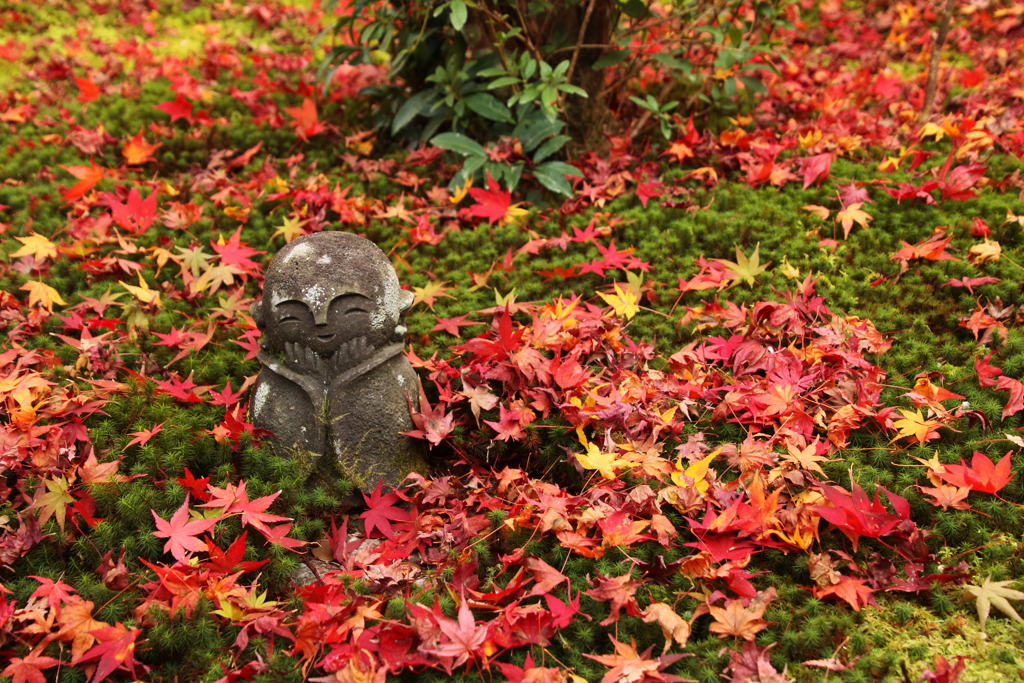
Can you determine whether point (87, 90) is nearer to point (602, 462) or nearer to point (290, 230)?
point (290, 230)

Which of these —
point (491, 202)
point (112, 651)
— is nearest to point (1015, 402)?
point (491, 202)

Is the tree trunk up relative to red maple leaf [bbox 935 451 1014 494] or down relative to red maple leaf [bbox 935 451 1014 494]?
up

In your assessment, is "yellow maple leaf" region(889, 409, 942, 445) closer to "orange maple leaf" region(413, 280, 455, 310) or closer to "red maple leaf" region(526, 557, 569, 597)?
"red maple leaf" region(526, 557, 569, 597)

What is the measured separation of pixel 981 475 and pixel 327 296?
101 inches

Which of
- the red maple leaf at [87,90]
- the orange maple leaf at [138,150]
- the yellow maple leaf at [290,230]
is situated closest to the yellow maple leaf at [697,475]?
the yellow maple leaf at [290,230]

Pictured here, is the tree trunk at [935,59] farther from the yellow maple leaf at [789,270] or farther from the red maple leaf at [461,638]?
the red maple leaf at [461,638]

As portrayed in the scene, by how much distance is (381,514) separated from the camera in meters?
3.01

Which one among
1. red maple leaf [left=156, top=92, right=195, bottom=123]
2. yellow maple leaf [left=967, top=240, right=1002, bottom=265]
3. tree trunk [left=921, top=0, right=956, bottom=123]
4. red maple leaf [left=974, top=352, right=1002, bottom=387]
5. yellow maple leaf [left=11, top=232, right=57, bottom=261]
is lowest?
yellow maple leaf [left=11, top=232, right=57, bottom=261]

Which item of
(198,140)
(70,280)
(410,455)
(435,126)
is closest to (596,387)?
(410,455)

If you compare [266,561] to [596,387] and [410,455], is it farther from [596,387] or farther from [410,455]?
[596,387]

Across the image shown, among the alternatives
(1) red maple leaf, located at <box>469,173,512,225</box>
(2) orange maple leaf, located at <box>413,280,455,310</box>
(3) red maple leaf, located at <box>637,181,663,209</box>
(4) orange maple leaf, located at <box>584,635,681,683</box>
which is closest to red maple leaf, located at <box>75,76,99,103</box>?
(1) red maple leaf, located at <box>469,173,512,225</box>

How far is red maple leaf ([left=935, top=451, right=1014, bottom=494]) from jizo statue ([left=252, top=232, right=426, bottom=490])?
A: 7.02 ft

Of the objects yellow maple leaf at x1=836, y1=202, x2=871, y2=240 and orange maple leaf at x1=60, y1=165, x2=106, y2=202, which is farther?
orange maple leaf at x1=60, y1=165, x2=106, y2=202

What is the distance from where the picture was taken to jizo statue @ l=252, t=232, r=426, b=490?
2.95 metres
